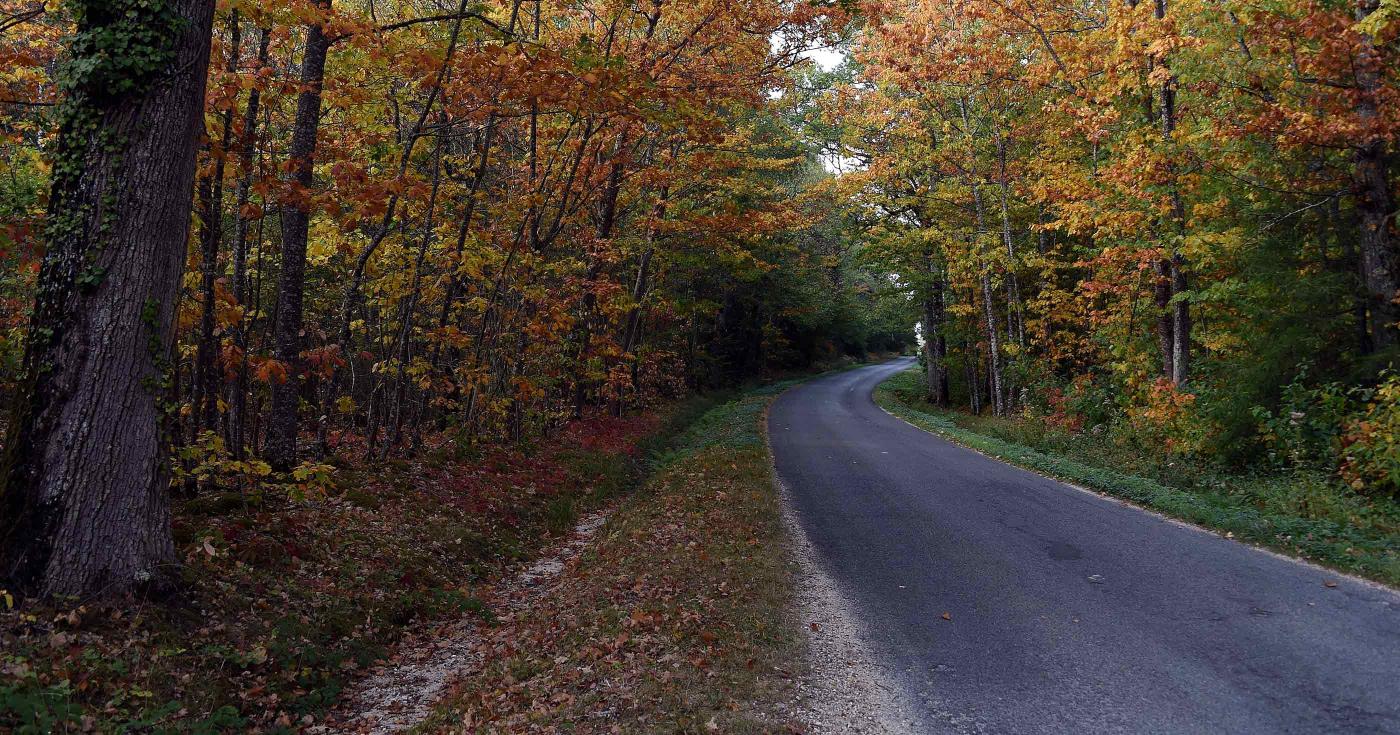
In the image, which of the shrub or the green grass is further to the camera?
the shrub

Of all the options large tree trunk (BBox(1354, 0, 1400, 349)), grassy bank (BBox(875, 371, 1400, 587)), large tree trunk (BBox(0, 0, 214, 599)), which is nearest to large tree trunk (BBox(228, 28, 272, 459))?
large tree trunk (BBox(0, 0, 214, 599))

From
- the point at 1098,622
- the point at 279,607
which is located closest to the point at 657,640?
the point at 279,607

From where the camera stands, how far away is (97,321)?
15.4 ft

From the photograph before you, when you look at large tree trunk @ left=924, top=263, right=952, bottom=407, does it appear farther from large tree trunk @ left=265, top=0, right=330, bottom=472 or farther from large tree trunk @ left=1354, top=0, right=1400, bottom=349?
large tree trunk @ left=265, top=0, right=330, bottom=472

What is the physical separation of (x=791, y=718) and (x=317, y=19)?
719 centimetres

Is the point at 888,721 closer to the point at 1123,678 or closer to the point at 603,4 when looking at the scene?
the point at 1123,678

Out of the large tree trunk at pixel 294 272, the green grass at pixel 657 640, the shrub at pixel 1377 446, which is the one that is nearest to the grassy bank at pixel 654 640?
the green grass at pixel 657 640

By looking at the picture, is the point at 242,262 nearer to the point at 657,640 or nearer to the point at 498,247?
the point at 498,247

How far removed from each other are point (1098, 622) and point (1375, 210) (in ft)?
27.5

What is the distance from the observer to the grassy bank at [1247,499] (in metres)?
6.95

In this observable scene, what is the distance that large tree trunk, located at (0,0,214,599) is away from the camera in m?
4.63

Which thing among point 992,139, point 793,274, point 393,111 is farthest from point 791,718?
point 793,274

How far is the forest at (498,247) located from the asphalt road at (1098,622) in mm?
1633

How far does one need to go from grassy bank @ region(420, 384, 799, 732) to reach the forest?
58.0 inches
